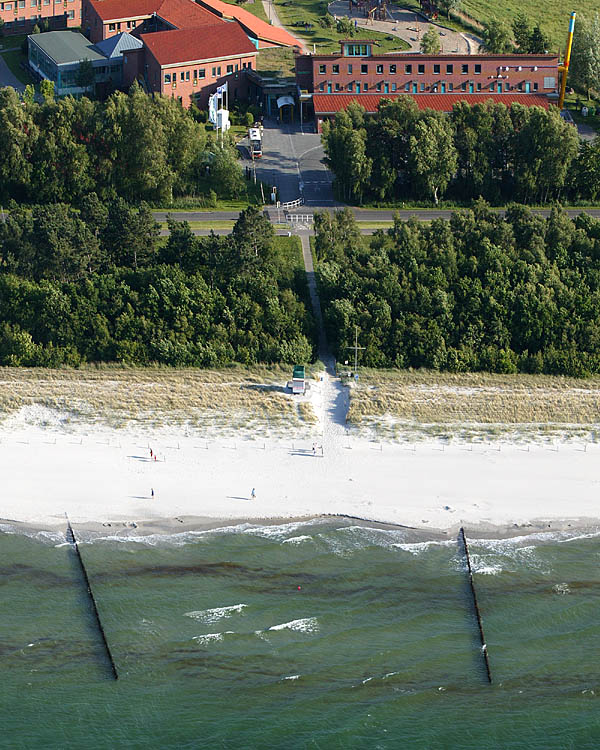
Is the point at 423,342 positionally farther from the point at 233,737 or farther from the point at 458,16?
the point at 458,16

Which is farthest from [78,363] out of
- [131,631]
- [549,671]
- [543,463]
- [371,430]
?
[549,671]

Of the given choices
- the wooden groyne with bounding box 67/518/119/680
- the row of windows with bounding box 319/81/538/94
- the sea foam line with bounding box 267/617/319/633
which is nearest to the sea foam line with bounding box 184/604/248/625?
the sea foam line with bounding box 267/617/319/633

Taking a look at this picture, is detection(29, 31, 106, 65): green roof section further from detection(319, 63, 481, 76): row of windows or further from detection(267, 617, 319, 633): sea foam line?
detection(267, 617, 319, 633): sea foam line

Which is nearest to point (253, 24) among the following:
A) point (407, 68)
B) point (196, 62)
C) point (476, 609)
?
point (196, 62)

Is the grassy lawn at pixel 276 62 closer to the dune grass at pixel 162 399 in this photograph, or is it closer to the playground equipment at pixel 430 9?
the playground equipment at pixel 430 9

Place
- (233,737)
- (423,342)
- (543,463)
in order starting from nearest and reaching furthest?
(233,737)
(543,463)
(423,342)

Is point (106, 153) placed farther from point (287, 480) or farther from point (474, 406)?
point (287, 480)

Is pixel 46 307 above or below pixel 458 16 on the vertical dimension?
below
